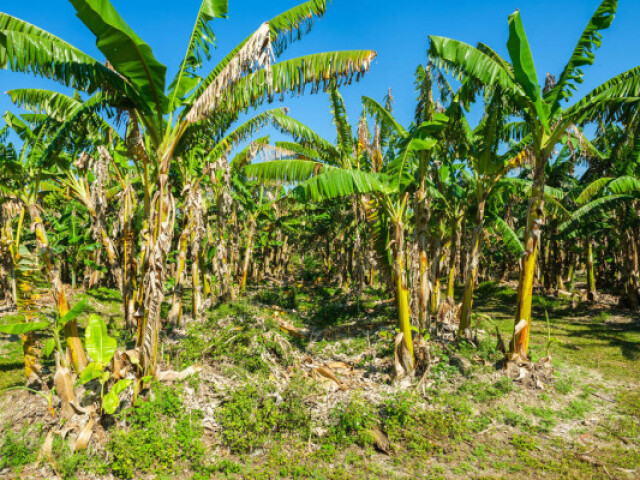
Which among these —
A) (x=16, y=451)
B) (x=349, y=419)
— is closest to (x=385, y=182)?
(x=349, y=419)

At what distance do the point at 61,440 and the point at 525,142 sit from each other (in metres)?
11.0

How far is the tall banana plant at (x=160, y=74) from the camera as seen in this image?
4.72m

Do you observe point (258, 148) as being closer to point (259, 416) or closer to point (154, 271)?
point (154, 271)

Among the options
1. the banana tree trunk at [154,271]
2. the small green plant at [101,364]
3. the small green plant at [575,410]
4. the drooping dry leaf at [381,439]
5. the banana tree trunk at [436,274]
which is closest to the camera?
the small green plant at [101,364]

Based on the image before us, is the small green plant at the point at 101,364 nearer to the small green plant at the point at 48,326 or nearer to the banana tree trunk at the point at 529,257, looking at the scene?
the small green plant at the point at 48,326

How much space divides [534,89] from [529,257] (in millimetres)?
3314

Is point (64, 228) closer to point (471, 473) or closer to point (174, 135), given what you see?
point (174, 135)

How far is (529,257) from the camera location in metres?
7.73

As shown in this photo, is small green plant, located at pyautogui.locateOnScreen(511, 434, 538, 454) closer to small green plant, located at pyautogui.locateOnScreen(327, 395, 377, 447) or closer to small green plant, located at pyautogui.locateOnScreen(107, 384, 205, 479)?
small green plant, located at pyautogui.locateOnScreen(327, 395, 377, 447)

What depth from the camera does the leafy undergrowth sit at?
503 cm

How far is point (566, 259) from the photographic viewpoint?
21578 millimetres

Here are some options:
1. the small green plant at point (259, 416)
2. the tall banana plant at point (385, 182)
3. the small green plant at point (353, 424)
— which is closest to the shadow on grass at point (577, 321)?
the tall banana plant at point (385, 182)

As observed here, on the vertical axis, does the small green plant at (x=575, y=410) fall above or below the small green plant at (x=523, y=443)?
above

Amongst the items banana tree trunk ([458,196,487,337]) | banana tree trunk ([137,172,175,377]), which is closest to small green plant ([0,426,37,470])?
banana tree trunk ([137,172,175,377])
